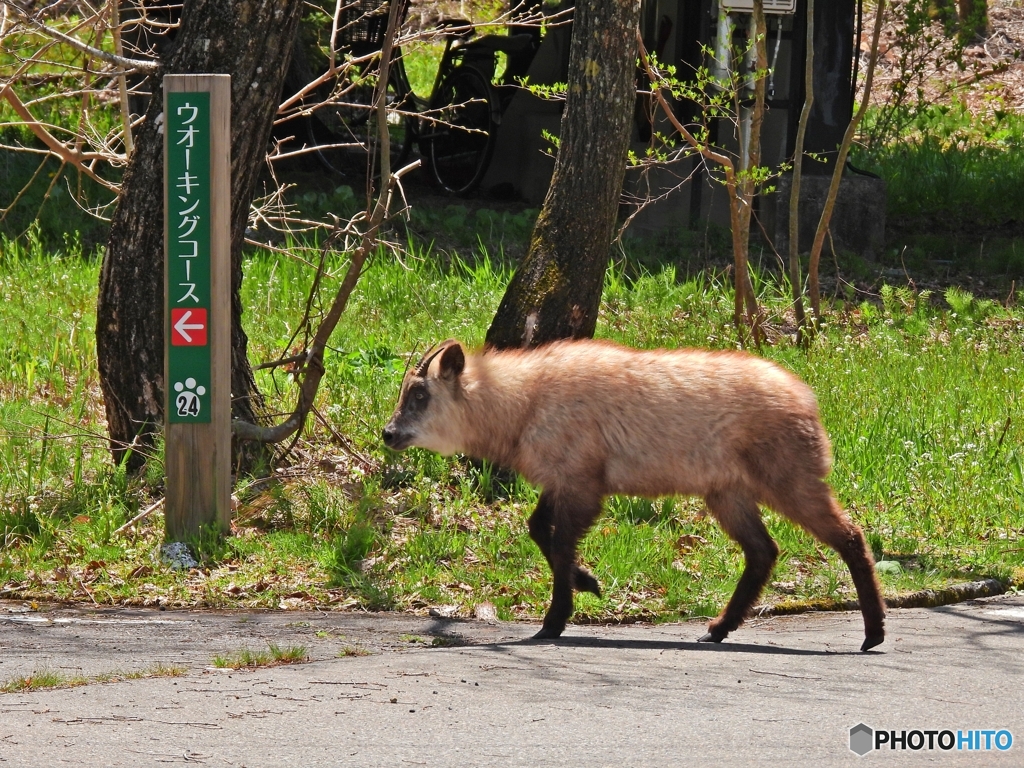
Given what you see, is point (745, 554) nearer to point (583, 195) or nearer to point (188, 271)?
point (583, 195)

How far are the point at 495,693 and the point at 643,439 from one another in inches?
61.6

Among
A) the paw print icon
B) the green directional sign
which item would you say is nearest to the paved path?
the paw print icon

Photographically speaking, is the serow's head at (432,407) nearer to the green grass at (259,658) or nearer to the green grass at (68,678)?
the green grass at (259,658)

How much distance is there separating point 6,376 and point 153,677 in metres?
4.92

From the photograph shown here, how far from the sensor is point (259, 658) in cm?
527

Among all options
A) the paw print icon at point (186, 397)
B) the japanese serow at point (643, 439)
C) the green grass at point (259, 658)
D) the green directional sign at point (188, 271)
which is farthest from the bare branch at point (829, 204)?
the green grass at point (259, 658)

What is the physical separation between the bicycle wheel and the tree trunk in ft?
27.6

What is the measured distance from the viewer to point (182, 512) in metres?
6.79

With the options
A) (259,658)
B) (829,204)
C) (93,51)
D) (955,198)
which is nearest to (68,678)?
(259,658)

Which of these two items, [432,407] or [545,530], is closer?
[545,530]

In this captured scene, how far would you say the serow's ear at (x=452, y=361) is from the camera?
609 centimetres

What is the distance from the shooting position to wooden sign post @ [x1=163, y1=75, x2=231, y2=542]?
21.6ft

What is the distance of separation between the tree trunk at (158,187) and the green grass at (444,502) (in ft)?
1.69

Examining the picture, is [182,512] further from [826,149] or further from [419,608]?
[826,149]
